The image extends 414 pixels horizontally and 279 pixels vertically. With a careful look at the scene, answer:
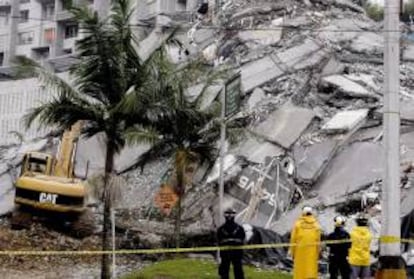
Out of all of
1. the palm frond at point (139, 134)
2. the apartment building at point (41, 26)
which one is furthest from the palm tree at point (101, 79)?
the apartment building at point (41, 26)

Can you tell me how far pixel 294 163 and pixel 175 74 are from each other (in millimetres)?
6742

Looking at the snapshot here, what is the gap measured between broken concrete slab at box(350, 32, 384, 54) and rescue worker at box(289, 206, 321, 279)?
17443 mm

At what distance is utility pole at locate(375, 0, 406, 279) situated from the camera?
10969 millimetres

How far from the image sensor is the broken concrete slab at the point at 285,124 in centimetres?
2239

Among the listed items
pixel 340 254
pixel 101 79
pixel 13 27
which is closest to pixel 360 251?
pixel 340 254

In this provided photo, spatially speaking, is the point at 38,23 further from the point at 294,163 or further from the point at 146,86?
the point at 146,86

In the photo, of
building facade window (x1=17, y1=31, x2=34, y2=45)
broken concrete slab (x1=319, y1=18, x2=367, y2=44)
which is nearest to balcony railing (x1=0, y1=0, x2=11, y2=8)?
building facade window (x1=17, y1=31, x2=34, y2=45)

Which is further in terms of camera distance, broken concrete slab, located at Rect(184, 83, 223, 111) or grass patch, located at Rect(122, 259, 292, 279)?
broken concrete slab, located at Rect(184, 83, 223, 111)

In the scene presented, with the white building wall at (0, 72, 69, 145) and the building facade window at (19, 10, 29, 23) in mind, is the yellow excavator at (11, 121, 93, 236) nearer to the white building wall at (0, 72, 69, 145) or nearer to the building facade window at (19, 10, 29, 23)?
the white building wall at (0, 72, 69, 145)

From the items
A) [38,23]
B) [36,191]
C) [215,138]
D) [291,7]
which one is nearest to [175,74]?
[215,138]

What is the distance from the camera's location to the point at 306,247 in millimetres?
11938

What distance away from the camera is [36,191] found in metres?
19.8

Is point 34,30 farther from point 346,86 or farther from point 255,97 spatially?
point 346,86

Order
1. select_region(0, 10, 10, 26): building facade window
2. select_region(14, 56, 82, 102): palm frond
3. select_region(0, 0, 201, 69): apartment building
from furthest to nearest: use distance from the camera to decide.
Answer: select_region(0, 10, 10, 26): building facade window
select_region(0, 0, 201, 69): apartment building
select_region(14, 56, 82, 102): palm frond
